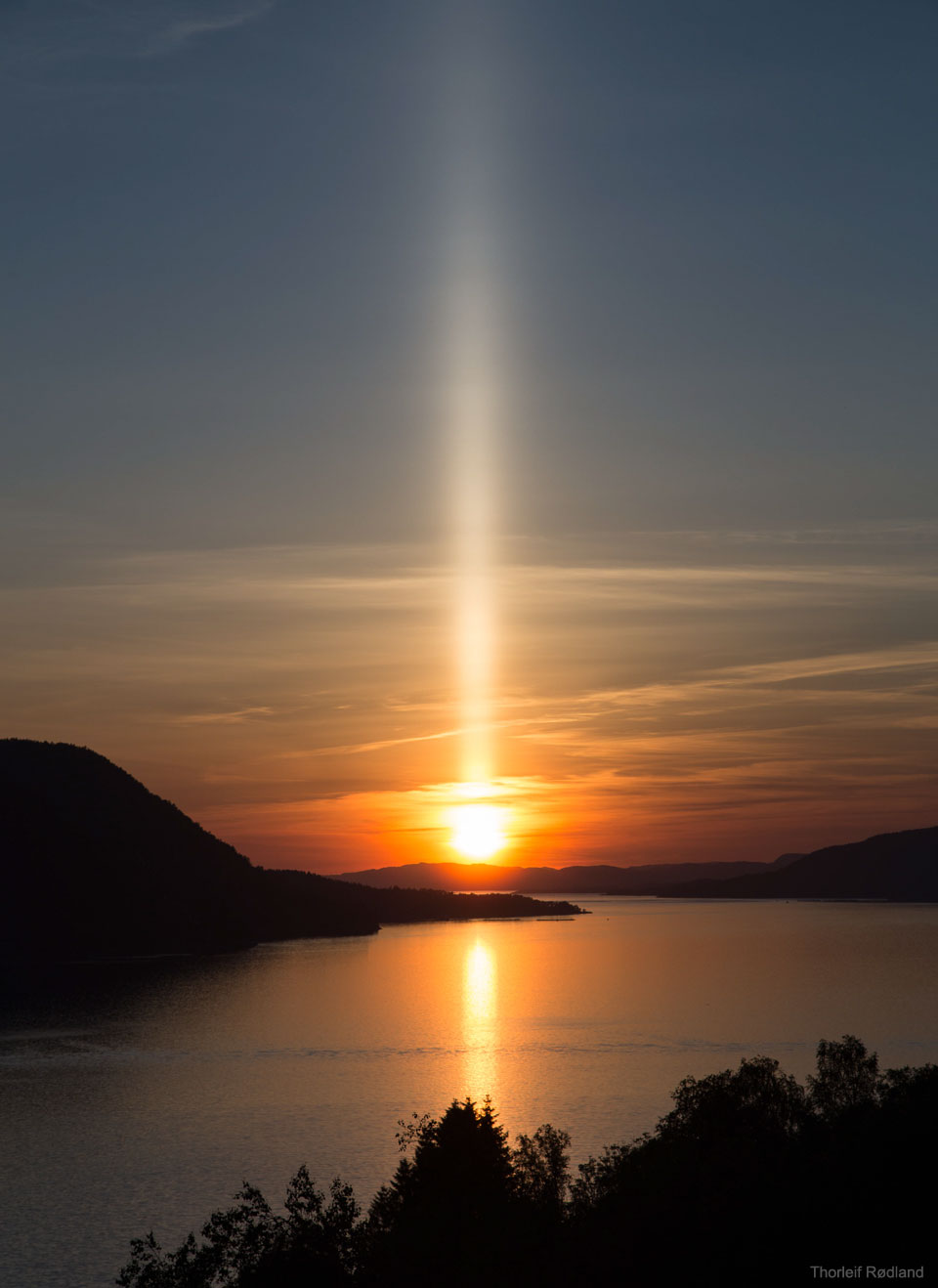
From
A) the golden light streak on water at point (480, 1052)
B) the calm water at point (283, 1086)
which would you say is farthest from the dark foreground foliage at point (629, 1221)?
the golden light streak on water at point (480, 1052)

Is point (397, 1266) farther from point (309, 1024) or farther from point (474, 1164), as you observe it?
point (309, 1024)

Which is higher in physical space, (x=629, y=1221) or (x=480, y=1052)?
(x=629, y=1221)

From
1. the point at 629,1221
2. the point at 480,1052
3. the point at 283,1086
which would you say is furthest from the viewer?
the point at 480,1052

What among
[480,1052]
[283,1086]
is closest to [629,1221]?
[283,1086]

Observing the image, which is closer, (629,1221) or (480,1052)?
(629,1221)

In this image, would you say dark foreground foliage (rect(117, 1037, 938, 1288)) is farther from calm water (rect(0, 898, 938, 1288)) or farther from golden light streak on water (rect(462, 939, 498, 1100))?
golden light streak on water (rect(462, 939, 498, 1100))

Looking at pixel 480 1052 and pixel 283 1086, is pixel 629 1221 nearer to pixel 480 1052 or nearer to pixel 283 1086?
pixel 283 1086

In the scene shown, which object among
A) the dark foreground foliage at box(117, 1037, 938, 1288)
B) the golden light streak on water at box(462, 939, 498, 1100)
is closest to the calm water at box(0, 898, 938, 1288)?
the golden light streak on water at box(462, 939, 498, 1100)

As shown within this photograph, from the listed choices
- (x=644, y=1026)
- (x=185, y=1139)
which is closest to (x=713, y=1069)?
(x=644, y=1026)

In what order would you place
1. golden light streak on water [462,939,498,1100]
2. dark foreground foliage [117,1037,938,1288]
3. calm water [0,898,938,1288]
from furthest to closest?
golden light streak on water [462,939,498,1100] → calm water [0,898,938,1288] → dark foreground foliage [117,1037,938,1288]
